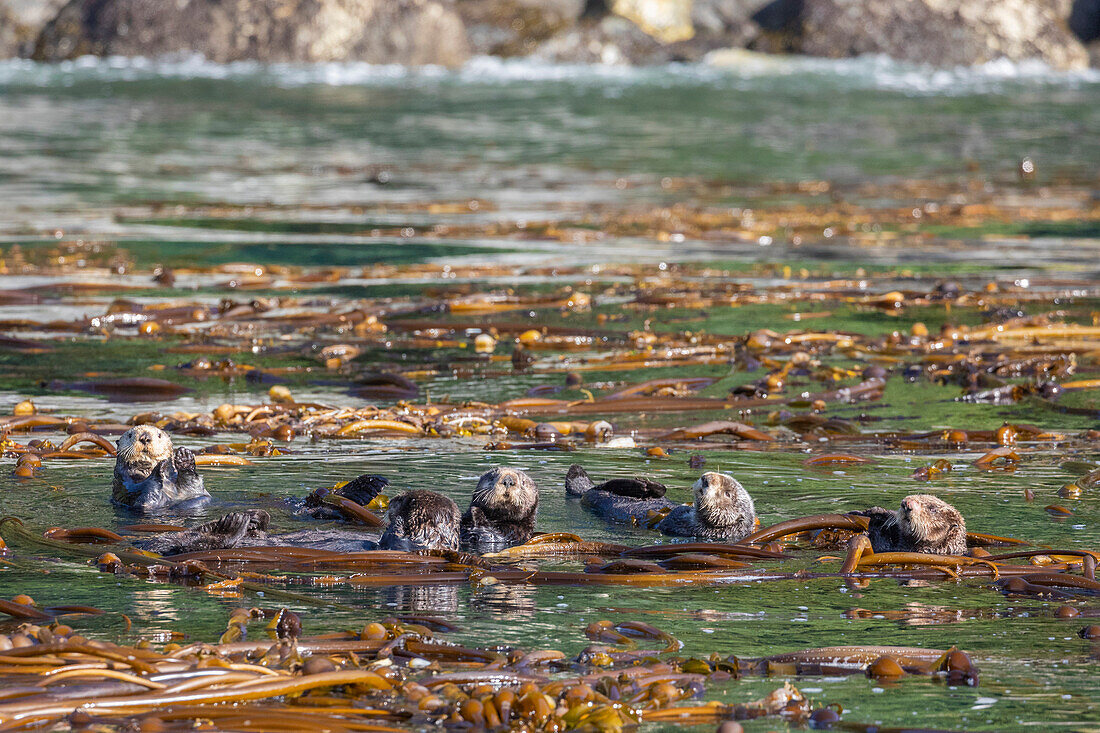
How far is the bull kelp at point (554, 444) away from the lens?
3113 millimetres

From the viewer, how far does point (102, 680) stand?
119 inches

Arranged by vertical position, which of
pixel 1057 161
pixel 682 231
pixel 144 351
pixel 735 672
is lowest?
pixel 735 672

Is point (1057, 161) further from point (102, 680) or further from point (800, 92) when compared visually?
point (102, 680)

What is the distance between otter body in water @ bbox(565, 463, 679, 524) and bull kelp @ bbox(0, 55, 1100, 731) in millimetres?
49

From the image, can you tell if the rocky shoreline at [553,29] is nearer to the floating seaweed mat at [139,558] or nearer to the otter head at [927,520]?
the floating seaweed mat at [139,558]

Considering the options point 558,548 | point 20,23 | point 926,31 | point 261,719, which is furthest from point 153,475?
point 926,31

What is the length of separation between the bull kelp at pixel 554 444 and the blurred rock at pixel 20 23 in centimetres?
4103

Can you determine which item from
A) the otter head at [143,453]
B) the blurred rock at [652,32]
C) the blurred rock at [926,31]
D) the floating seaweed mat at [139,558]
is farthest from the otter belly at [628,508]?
the blurred rock at [926,31]

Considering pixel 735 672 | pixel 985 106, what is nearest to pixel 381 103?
pixel 985 106

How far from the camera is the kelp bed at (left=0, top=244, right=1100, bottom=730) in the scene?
3.08 meters

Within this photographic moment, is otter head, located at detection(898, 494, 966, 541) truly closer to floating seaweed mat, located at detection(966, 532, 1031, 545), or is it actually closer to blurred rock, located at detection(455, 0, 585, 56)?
floating seaweed mat, located at detection(966, 532, 1031, 545)

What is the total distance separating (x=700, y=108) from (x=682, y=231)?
2433cm

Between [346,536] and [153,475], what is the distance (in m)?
0.88

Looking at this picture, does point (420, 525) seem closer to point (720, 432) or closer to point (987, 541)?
point (987, 541)
